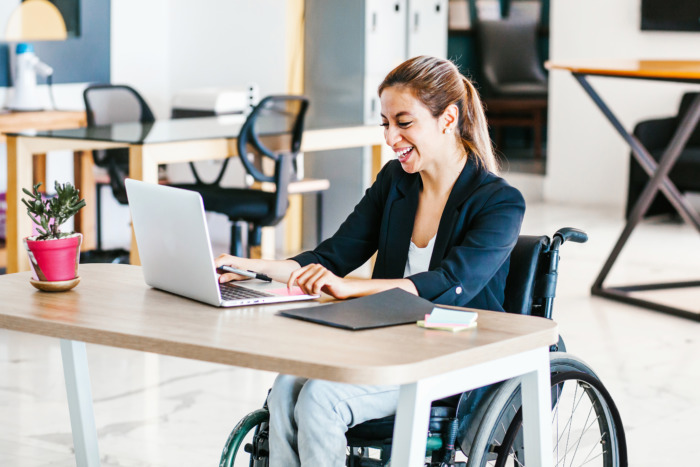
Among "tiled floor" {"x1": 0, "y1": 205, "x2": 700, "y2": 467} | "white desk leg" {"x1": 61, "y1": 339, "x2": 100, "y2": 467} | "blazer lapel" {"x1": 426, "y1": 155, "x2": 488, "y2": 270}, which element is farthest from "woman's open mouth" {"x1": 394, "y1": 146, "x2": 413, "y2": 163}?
"tiled floor" {"x1": 0, "y1": 205, "x2": 700, "y2": 467}

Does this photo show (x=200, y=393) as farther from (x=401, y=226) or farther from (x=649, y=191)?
(x=649, y=191)

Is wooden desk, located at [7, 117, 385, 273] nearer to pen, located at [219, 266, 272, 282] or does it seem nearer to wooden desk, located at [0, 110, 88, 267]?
wooden desk, located at [0, 110, 88, 267]

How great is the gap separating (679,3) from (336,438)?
602 centimetres

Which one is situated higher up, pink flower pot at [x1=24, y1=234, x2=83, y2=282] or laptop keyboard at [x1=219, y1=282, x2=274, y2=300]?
pink flower pot at [x1=24, y1=234, x2=83, y2=282]

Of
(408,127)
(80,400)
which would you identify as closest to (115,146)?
(80,400)

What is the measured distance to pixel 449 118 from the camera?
231 cm

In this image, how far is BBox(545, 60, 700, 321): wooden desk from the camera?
15.0 ft

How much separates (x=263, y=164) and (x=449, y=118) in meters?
2.77

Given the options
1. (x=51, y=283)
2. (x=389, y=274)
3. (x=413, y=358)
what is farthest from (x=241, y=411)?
(x=413, y=358)

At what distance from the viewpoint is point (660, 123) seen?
22.7 ft

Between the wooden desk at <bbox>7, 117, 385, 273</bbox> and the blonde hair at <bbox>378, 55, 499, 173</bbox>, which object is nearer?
the blonde hair at <bbox>378, 55, 499, 173</bbox>

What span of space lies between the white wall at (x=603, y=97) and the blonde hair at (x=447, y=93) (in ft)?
17.1

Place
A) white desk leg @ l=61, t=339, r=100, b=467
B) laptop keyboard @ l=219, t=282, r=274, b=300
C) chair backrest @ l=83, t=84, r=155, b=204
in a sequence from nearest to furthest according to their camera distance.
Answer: laptop keyboard @ l=219, t=282, r=274, b=300 < white desk leg @ l=61, t=339, r=100, b=467 < chair backrest @ l=83, t=84, r=155, b=204

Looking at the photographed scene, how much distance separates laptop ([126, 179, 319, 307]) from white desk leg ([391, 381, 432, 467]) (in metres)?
0.43
